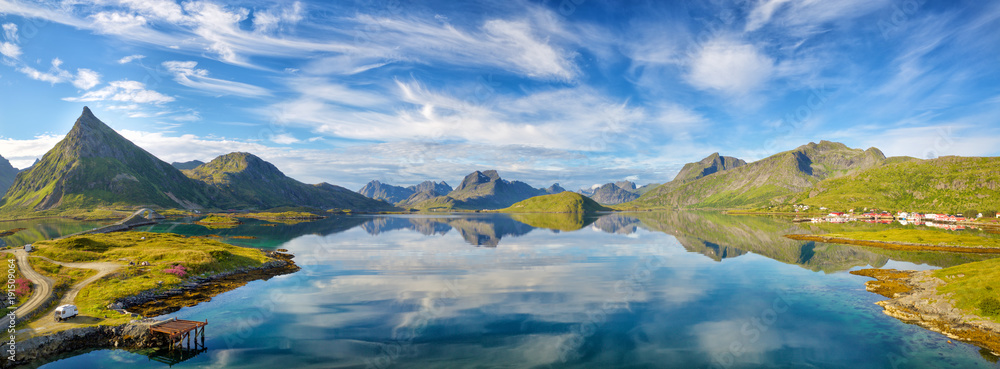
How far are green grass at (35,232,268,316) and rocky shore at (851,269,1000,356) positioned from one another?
308 feet

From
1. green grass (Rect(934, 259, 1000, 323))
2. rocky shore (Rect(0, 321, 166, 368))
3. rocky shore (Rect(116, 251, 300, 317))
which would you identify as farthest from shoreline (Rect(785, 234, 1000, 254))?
rocky shore (Rect(0, 321, 166, 368))

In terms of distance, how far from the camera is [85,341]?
39.7m

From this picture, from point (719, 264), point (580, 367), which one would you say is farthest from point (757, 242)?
point (580, 367)

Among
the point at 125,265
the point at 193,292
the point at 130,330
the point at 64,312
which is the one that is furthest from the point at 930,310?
the point at 125,265

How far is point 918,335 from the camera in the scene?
41.8 m

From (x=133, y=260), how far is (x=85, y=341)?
4362 centimetres

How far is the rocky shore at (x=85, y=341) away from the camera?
36469 millimetres

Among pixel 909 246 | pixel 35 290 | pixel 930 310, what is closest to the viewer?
pixel 930 310

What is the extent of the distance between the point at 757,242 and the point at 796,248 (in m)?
16.7

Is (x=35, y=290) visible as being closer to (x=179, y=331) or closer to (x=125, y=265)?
(x=125, y=265)

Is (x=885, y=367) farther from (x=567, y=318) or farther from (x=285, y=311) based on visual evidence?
(x=285, y=311)

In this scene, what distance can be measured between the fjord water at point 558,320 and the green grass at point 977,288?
25.2 ft

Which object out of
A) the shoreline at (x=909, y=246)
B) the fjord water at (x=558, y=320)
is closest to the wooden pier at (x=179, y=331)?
the fjord water at (x=558, y=320)

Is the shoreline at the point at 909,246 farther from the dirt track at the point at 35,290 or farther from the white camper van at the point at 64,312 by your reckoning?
the dirt track at the point at 35,290
